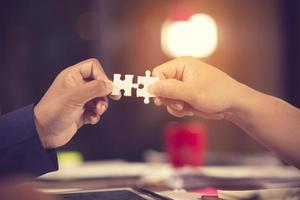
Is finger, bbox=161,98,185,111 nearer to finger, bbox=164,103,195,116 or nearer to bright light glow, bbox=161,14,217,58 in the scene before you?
finger, bbox=164,103,195,116

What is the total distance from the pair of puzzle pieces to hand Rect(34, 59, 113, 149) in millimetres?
16

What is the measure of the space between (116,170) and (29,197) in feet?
4.35

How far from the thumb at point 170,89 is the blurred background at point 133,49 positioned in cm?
294

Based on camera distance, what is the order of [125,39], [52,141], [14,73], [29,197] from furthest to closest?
[125,39] → [14,73] → [52,141] → [29,197]

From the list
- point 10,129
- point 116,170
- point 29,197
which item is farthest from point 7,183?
point 116,170

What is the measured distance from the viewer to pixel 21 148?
111 cm

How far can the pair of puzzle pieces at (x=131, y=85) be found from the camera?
1088 millimetres

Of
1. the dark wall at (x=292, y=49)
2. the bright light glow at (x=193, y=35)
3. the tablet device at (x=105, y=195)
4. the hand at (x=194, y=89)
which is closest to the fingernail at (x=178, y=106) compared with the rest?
the hand at (x=194, y=89)

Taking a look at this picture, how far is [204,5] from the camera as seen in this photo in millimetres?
4297

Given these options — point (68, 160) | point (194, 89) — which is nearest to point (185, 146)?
point (68, 160)

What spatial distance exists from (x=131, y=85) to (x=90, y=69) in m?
0.12

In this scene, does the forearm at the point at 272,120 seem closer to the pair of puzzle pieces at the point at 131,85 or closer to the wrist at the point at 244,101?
the wrist at the point at 244,101

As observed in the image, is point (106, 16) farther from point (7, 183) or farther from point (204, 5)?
point (7, 183)

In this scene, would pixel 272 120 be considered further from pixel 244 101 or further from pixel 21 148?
pixel 21 148
